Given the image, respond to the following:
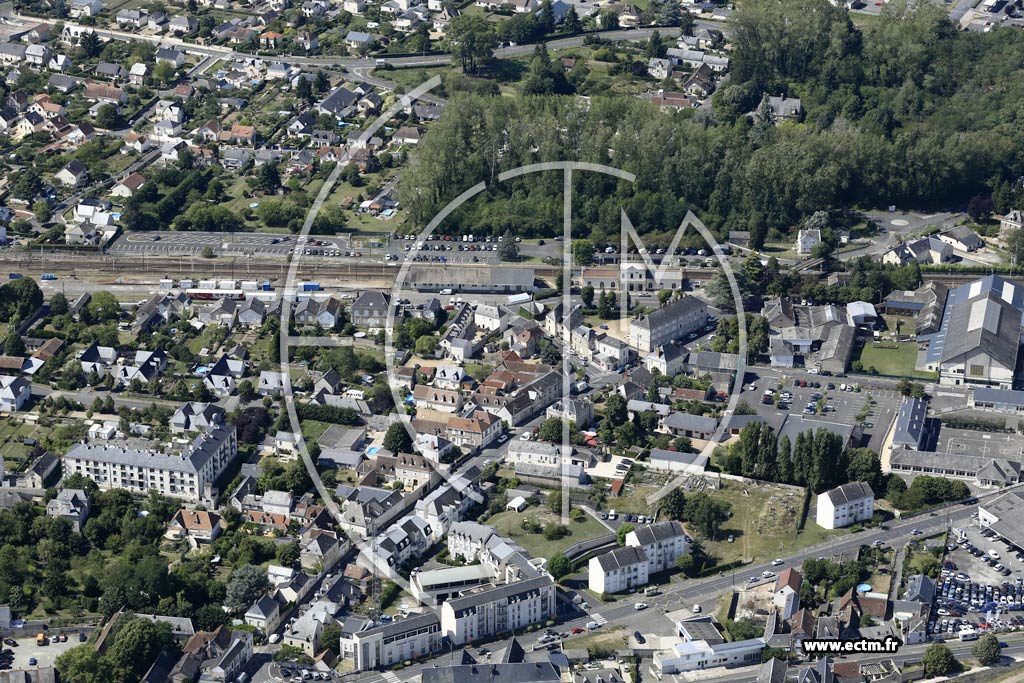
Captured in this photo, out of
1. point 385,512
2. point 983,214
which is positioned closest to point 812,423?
point 385,512

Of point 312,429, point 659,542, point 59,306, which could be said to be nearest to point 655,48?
point 59,306

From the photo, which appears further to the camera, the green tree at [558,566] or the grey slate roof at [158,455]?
the grey slate roof at [158,455]

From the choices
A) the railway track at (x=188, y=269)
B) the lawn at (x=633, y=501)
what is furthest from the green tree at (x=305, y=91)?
the lawn at (x=633, y=501)

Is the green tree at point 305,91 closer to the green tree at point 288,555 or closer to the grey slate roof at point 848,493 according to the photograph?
the green tree at point 288,555

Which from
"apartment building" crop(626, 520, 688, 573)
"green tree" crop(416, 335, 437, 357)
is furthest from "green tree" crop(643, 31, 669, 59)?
"apartment building" crop(626, 520, 688, 573)

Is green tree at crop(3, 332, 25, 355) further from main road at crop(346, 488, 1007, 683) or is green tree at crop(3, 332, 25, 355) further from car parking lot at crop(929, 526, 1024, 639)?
car parking lot at crop(929, 526, 1024, 639)

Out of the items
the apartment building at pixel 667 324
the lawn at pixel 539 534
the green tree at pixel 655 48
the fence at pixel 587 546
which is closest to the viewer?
the fence at pixel 587 546
